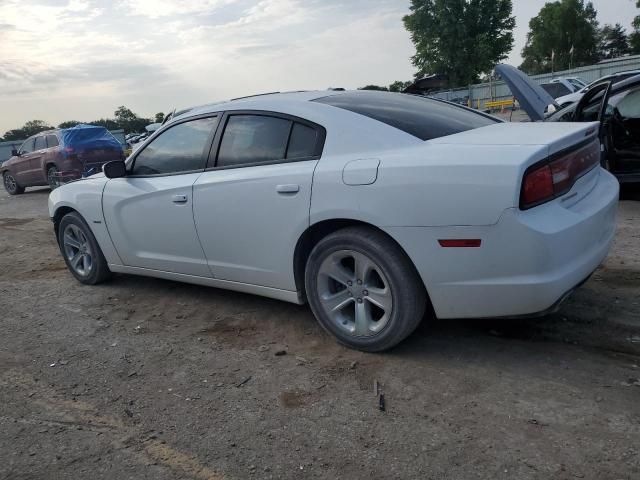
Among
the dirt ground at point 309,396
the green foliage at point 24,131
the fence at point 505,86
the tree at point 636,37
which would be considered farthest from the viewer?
the tree at point 636,37

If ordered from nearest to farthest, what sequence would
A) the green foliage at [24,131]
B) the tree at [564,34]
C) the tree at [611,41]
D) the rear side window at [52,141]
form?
the rear side window at [52,141]
the green foliage at [24,131]
the tree at [564,34]
the tree at [611,41]

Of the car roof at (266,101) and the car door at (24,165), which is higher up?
the car roof at (266,101)

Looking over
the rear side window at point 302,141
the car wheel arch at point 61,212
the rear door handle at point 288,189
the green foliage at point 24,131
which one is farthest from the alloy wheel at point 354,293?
the green foliage at point 24,131

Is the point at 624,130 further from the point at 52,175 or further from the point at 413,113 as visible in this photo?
the point at 52,175

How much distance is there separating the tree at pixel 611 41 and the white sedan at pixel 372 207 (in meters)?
98.0

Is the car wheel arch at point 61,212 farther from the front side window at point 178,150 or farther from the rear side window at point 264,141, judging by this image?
the rear side window at point 264,141

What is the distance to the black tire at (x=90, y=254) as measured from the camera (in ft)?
16.4

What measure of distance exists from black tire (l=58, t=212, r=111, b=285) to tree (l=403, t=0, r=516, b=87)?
48418 mm

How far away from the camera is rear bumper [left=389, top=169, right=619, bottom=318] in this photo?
2652 millimetres

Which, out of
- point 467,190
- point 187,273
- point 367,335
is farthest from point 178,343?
point 467,190

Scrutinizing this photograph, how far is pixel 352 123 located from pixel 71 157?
38.6ft

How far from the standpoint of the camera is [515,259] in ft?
8.80

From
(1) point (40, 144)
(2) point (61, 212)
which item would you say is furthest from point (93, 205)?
(1) point (40, 144)

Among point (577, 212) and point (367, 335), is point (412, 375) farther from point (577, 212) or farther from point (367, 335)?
point (577, 212)
